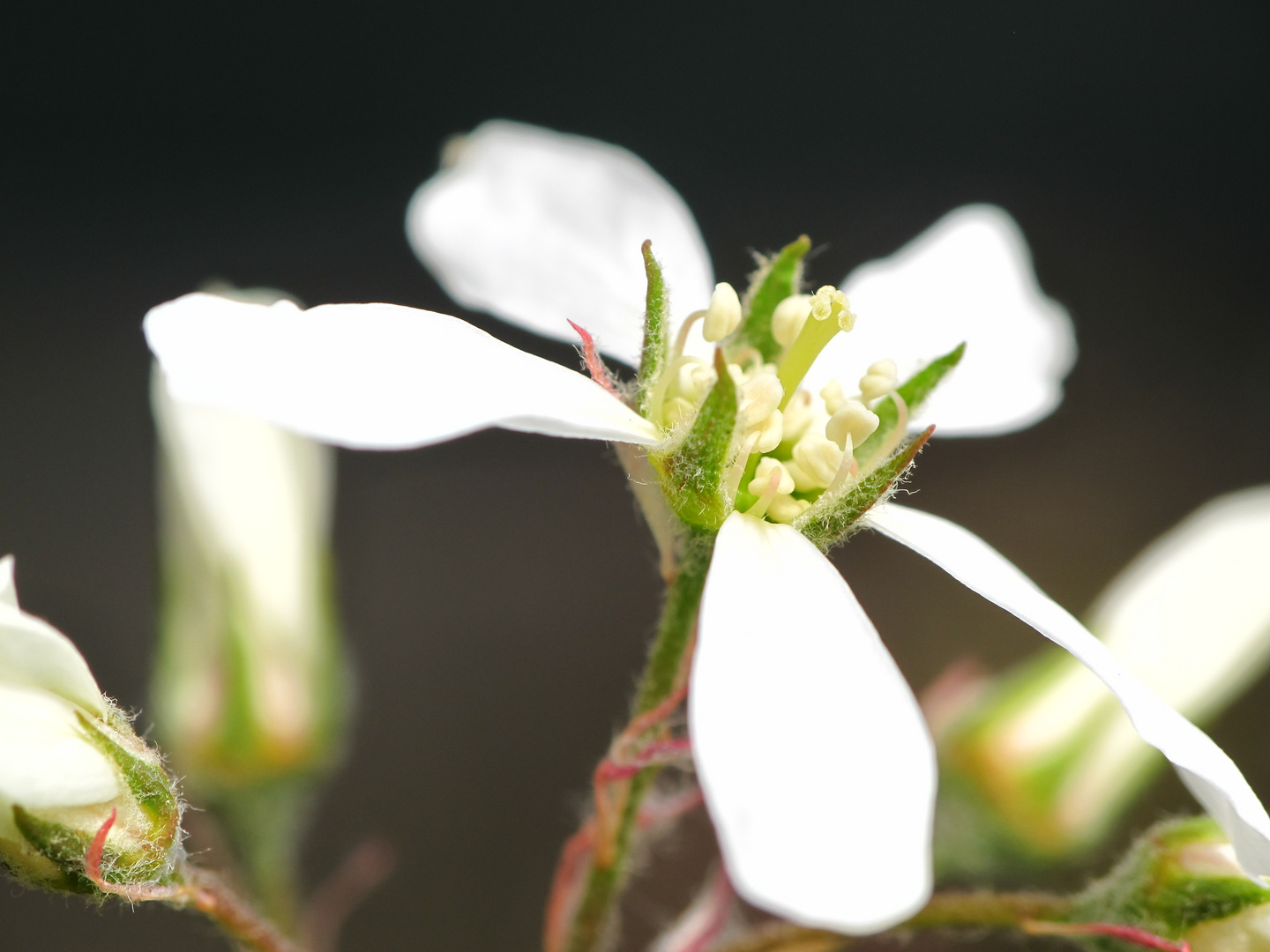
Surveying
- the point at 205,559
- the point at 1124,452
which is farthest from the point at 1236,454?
the point at 205,559

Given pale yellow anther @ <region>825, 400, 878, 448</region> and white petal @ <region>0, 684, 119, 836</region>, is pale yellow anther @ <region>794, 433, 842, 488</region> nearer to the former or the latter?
pale yellow anther @ <region>825, 400, 878, 448</region>

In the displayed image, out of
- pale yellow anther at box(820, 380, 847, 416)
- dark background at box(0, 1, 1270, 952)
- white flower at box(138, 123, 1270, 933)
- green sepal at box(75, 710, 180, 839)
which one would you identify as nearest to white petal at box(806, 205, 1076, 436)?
pale yellow anther at box(820, 380, 847, 416)

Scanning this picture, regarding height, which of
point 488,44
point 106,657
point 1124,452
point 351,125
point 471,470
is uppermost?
point 488,44

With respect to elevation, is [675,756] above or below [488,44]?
below

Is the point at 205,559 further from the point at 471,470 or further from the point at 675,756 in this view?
the point at 471,470

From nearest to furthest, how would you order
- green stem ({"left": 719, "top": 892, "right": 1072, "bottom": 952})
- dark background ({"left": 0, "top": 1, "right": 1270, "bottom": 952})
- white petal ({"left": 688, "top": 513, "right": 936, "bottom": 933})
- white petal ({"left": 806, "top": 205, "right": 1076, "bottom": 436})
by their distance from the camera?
white petal ({"left": 688, "top": 513, "right": 936, "bottom": 933}), green stem ({"left": 719, "top": 892, "right": 1072, "bottom": 952}), white petal ({"left": 806, "top": 205, "right": 1076, "bottom": 436}), dark background ({"left": 0, "top": 1, "right": 1270, "bottom": 952})

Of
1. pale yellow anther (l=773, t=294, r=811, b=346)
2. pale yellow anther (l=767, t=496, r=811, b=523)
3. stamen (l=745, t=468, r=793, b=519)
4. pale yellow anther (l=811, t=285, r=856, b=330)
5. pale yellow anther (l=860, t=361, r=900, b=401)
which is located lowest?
pale yellow anther (l=767, t=496, r=811, b=523)

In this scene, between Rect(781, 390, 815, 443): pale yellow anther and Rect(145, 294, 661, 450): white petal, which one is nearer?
Rect(145, 294, 661, 450): white petal
